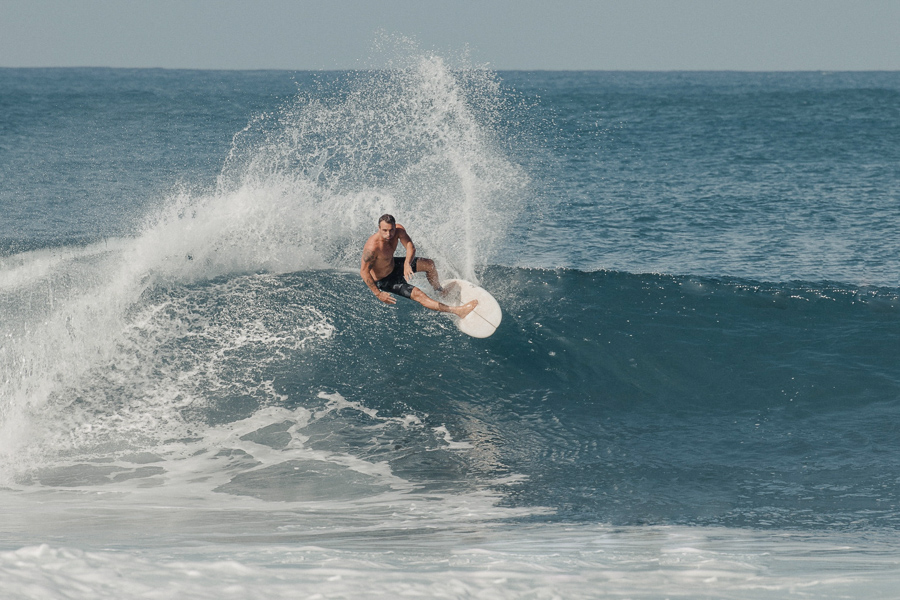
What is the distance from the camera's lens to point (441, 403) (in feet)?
32.9

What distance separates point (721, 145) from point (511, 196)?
16818mm

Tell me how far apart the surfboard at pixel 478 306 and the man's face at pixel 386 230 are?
150 centimetres

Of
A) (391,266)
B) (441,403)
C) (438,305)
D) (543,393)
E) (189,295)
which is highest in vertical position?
(391,266)

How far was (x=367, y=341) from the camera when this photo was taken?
1128 cm

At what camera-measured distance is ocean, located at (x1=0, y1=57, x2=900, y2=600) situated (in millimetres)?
5512

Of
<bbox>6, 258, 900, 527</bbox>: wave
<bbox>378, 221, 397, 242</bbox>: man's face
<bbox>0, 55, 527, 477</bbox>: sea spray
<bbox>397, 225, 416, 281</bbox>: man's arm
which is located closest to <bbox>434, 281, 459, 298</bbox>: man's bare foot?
<bbox>397, 225, 416, 281</bbox>: man's arm

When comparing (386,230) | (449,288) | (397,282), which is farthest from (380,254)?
(449,288)

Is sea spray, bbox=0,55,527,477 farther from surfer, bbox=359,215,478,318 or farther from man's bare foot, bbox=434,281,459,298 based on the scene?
surfer, bbox=359,215,478,318

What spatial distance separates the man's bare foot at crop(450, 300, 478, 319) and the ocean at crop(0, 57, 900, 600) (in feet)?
3.69

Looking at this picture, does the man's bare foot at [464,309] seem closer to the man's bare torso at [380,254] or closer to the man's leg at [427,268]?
the man's leg at [427,268]

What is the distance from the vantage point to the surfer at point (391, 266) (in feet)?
28.8

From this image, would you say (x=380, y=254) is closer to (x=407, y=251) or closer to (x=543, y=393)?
(x=407, y=251)

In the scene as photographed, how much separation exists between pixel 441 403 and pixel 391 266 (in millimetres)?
1996

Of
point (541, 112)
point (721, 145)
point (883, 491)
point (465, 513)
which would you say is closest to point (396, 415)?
point (465, 513)
